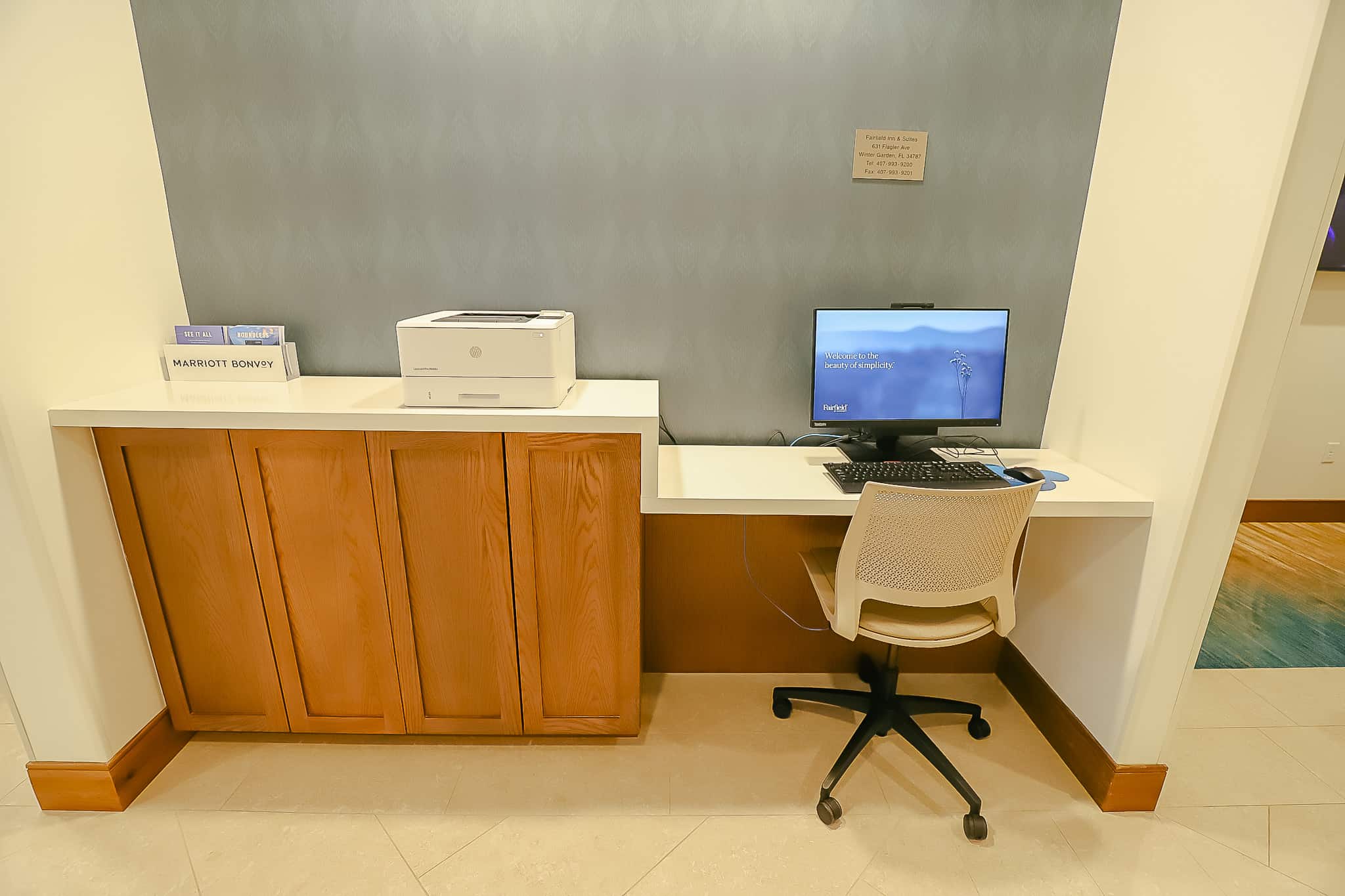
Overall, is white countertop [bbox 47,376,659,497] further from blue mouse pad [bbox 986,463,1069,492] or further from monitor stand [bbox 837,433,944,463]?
blue mouse pad [bbox 986,463,1069,492]

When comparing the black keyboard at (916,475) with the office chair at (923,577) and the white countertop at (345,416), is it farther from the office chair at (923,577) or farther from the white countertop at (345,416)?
the white countertop at (345,416)

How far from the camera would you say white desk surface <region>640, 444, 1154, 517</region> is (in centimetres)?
173

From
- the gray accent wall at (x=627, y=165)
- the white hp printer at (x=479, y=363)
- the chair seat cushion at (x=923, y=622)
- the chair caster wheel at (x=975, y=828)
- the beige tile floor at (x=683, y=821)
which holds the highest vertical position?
the gray accent wall at (x=627, y=165)

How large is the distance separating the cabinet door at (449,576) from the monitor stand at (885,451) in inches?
43.7

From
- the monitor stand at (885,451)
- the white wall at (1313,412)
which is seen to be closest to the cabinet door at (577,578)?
A: the monitor stand at (885,451)

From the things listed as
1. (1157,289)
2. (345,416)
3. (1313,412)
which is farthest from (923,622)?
(1313,412)

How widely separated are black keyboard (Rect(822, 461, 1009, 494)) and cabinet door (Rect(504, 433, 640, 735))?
589 millimetres

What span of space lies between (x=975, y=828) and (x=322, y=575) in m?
1.89

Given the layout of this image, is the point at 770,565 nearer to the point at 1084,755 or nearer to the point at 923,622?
the point at 923,622

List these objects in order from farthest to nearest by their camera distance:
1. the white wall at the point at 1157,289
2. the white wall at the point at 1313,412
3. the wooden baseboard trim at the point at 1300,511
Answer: the wooden baseboard trim at the point at 1300,511, the white wall at the point at 1313,412, the white wall at the point at 1157,289

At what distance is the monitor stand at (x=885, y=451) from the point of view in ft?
6.80

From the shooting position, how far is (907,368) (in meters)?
2.02

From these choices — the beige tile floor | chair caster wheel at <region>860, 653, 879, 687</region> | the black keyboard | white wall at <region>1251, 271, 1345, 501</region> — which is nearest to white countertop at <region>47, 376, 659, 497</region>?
the black keyboard

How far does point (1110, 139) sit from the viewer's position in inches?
77.3
